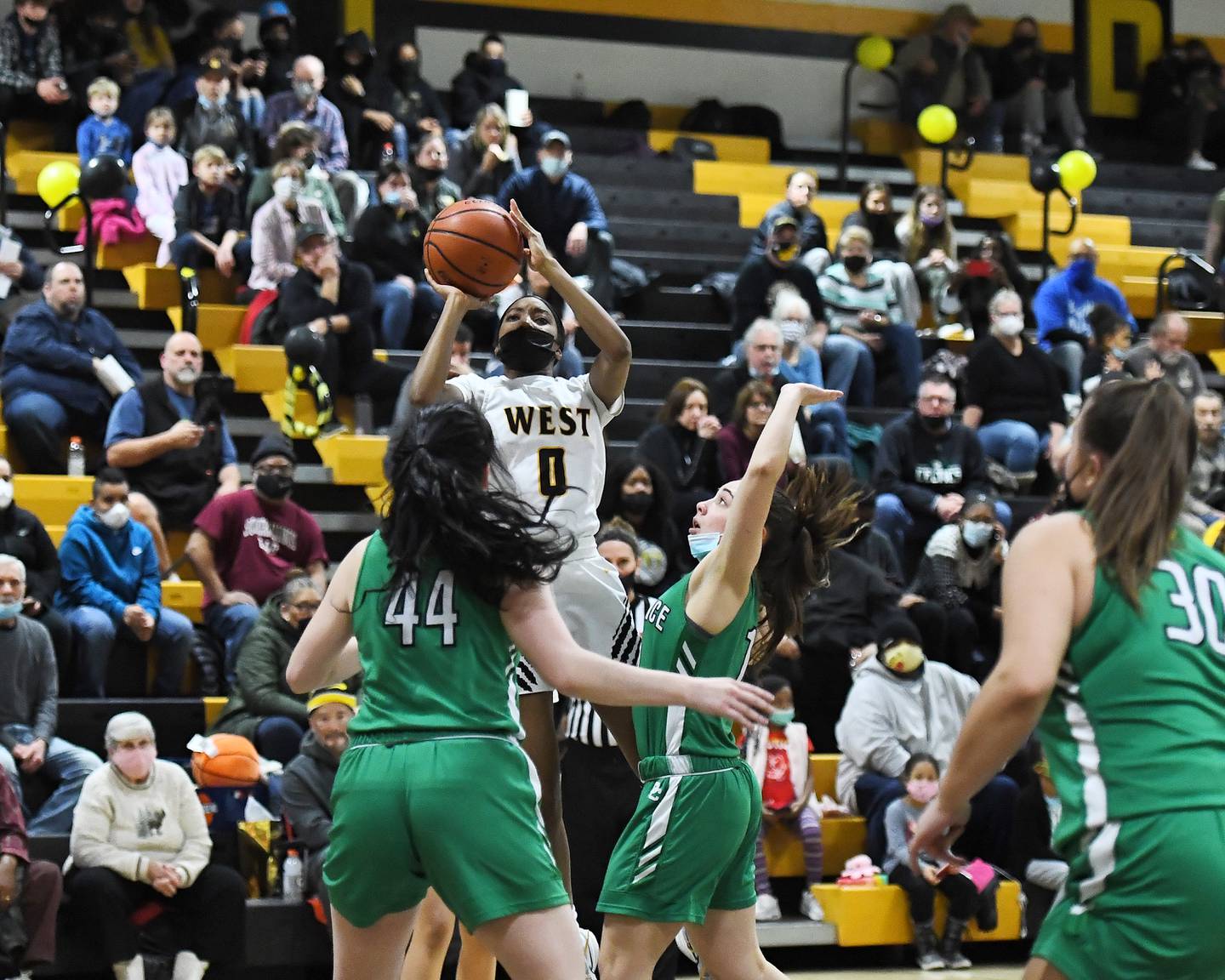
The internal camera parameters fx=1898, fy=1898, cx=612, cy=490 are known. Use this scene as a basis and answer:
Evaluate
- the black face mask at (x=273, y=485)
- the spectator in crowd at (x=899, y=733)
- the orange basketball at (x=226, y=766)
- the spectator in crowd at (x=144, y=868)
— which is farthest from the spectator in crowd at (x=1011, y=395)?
the spectator in crowd at (x=144, y=868)

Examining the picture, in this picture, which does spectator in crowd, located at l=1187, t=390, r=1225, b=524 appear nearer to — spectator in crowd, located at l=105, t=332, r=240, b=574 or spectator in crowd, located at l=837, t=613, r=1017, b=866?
spectator in crowd, located at l=837, t=613, r=1017, b=866

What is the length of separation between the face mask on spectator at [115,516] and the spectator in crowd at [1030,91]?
11.6 m

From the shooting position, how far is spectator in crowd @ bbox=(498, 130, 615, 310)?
12.7m

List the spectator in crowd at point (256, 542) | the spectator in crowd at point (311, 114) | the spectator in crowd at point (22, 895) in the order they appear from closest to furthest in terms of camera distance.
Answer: the spectator in crowd at point (22, 895), the spectator in crowd at point (256, 542), the spectator in crowd at point (311, 114)

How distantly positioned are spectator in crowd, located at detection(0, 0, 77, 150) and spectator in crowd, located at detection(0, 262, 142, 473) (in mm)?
3324

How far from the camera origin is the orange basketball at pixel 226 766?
8.34 metres

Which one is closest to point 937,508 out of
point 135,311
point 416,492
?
point 135,311

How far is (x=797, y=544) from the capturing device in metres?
5.00

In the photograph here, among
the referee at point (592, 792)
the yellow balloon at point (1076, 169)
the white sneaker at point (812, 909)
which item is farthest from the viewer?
the yellow balloon at point (1076, 169)

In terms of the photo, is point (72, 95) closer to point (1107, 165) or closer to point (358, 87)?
point (358, 87)

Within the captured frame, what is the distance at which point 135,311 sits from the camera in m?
12.3

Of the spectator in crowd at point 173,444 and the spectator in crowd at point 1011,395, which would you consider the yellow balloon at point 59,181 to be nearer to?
the spectator in crowd at point 173,444

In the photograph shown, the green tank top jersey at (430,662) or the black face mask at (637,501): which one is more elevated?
the green tank top jersey at (430,662)

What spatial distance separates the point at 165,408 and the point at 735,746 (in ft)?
20.0
